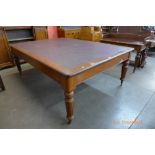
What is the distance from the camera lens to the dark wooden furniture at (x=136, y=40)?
2.41 meters

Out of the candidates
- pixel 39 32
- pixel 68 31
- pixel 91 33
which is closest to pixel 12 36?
pixel 39 32

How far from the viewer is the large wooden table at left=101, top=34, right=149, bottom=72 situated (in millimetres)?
2367

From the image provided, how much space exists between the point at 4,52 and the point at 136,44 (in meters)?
2.72

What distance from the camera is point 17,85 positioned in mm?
2121

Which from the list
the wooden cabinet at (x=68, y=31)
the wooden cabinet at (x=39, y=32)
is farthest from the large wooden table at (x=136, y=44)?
the wooden cabinet at (x=39, y=32)

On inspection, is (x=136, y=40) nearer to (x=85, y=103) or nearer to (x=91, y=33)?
(x=91, y=33)

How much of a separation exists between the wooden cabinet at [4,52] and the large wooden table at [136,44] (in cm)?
214

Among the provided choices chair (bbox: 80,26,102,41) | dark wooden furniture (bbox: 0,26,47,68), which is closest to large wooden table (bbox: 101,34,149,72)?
chair (bbox: 80,26,102,41)

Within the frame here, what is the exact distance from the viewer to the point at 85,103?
1702mm

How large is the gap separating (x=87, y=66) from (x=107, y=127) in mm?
719

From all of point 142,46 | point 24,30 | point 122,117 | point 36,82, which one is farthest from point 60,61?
point 24,30

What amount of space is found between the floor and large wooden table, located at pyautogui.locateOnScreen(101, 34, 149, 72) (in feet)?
1.49

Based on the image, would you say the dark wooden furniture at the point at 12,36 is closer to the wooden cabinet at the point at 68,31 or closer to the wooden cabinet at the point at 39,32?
→ the wooden cabinet at the point at 39,32
